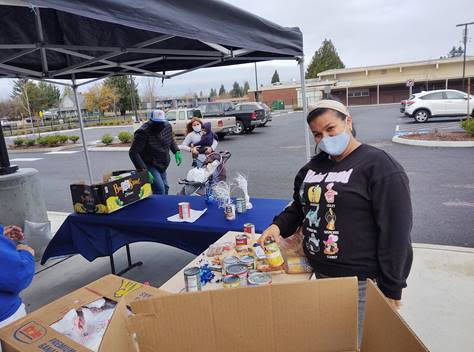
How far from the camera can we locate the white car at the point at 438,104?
53.7ft

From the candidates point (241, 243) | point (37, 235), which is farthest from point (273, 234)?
point (37, 235)

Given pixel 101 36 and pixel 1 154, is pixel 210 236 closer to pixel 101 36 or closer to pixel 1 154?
pixel 101 36

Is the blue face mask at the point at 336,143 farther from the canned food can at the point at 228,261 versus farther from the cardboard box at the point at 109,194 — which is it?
the cardboard box at the point at 109,194

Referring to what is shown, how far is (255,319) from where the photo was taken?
3.65 ft

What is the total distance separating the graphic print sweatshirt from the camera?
61.0 inches

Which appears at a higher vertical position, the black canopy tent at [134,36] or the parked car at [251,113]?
the black canopy tent at [134,36]

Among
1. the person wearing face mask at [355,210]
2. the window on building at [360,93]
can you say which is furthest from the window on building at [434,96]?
the window on building at [360,93]

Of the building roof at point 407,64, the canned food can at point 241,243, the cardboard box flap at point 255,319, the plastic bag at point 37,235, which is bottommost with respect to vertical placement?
the plastic bag at point 37,235

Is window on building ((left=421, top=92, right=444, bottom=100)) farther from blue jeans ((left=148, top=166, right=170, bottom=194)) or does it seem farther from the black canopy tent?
blue jeans ((left=148, top=166, right=170, bottom=194))

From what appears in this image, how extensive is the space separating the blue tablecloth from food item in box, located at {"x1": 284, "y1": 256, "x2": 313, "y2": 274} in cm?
83

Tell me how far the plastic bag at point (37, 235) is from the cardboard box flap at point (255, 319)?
4051mm

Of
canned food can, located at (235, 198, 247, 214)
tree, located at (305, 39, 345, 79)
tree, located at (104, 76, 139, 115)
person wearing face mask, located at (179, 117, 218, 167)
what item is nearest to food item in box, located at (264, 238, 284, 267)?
canned food can, located at (235, 198, 247, 214)

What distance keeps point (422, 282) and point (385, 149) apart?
8124 millimetres

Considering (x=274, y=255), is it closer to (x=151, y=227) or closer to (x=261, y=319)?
(x=261, y=319)
